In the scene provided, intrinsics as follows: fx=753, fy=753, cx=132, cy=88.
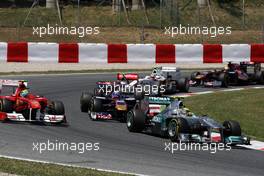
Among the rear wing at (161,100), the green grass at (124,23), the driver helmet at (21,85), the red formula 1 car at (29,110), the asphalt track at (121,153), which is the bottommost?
the asphalt track at (121,153)

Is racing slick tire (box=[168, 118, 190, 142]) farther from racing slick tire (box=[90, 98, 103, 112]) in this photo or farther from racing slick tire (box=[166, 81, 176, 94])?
racing slick tire (box=[166, 81, 176, 94])

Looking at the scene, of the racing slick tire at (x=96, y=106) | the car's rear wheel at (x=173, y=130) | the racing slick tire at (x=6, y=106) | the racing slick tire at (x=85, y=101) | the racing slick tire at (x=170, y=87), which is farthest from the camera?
the racing slick tire at (x=170, y=87)

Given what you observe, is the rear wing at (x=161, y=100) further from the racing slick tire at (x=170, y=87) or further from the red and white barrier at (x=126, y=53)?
the red and white barrier at (x=126, y=53)

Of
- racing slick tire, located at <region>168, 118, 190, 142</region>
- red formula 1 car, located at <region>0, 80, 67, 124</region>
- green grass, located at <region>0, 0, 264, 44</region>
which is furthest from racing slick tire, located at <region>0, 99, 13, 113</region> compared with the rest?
green grass, located at <region>0, 0, 264, 44</region>

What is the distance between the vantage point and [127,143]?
1367cm

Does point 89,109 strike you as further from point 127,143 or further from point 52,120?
point 127,143

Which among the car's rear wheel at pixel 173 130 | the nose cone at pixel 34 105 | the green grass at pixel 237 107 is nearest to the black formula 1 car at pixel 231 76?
the green grass at pixel 237 107

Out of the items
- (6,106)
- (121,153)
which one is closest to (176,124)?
(121,153)

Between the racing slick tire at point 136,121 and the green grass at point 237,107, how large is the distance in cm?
218

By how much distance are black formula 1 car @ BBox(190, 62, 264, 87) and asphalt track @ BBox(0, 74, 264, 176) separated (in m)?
8.24

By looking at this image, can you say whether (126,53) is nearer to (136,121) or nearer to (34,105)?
(34,105)

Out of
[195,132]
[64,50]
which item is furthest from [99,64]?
[195,132]

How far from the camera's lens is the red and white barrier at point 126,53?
27109 millimetres

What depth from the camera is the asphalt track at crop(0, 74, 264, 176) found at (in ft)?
37.2
